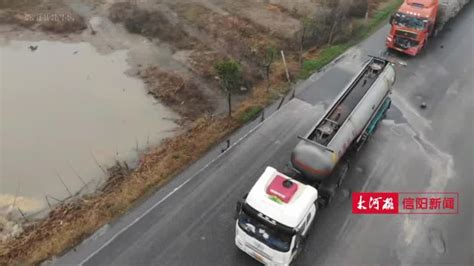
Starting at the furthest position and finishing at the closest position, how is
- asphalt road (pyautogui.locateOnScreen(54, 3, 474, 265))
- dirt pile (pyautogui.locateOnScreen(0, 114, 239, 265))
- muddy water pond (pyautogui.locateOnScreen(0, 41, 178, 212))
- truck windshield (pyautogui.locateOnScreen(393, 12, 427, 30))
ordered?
truck windshield (pyautogui.locateOnScreen(393, 12, 427, 30)) → muddy water pond (pyautogui.locateOnScreen(0, 41, 178, 212)) → asphalt road (pyautogui.locateOnScreen(54, 3, 474, 265)) → dirt pile (pyautogui.locateOnScreen(0, 114, 239, 265))

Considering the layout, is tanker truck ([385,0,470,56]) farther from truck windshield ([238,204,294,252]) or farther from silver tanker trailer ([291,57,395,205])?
truck windshield ([238,204,294,252])

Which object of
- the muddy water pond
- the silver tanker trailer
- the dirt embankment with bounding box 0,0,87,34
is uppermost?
the dirt embankment with bounding box 0,0,87,34

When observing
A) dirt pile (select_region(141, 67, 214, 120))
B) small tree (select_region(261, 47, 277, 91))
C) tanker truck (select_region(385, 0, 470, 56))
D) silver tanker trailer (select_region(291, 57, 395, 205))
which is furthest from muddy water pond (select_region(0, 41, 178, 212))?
tanker truck (select_region(385, 0, 470, 56))

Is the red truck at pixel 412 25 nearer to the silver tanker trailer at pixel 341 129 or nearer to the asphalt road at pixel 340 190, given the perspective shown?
the asphalt road at pixel 340 190

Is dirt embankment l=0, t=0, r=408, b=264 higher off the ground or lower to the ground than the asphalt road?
higher

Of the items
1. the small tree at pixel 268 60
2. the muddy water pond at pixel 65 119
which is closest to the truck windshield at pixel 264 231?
the muddy water pond at pixel 65 119

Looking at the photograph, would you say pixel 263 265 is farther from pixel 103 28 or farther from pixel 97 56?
pixel 103 28

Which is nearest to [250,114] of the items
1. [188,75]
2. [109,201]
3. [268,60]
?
[188,75]

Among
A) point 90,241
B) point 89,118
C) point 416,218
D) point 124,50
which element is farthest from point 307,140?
point 124,50
